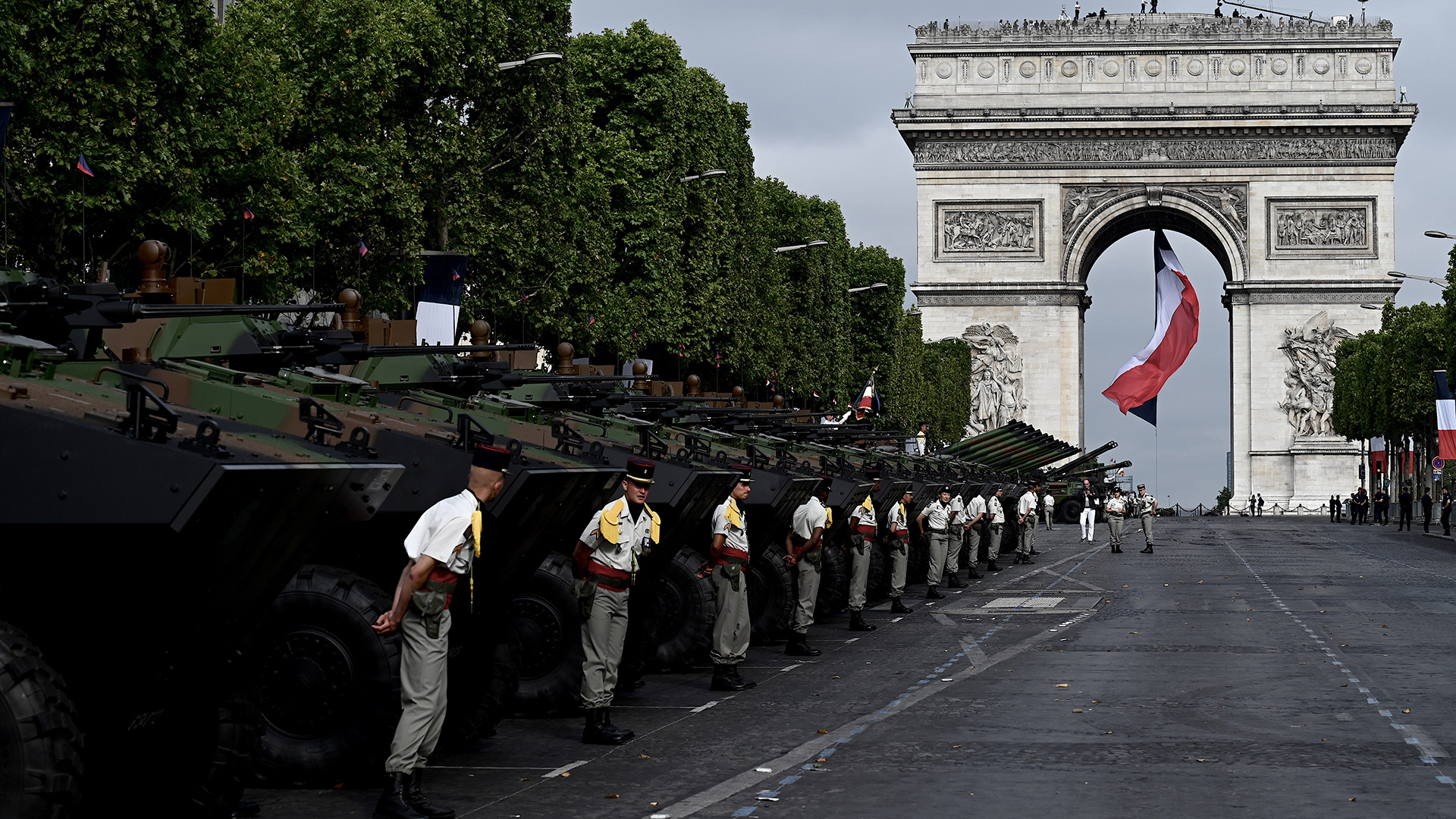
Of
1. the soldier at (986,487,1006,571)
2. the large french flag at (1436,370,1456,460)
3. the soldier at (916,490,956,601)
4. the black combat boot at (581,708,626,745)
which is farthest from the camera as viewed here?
the large french flag at (1436,370,1456,460)

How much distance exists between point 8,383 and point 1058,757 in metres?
6.60

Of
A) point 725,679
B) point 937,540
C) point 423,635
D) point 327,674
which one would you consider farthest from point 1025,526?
point 423,635

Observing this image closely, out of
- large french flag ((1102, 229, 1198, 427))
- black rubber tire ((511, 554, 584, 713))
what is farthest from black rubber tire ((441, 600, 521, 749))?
large french flag ((1102, 229, 1198, 427))

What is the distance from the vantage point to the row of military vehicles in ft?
26.7

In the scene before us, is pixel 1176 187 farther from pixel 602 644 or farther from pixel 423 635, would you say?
pixel 423 635

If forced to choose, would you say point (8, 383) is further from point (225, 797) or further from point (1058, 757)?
point (1058, 757)

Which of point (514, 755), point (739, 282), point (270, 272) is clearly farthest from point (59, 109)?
point (739, 282)

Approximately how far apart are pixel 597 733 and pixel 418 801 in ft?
9.55

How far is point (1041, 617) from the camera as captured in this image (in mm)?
24391

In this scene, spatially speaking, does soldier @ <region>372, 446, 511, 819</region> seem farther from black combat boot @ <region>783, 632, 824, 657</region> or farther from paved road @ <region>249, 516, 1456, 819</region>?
black combat boot @ <region>783, 632, 824, 657</region>

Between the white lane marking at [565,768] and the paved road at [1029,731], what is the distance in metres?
Result: 0.03

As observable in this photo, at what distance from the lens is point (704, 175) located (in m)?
37.2

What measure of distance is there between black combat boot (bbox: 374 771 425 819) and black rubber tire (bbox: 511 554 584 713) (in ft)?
13.2

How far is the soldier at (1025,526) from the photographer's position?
140 feet
